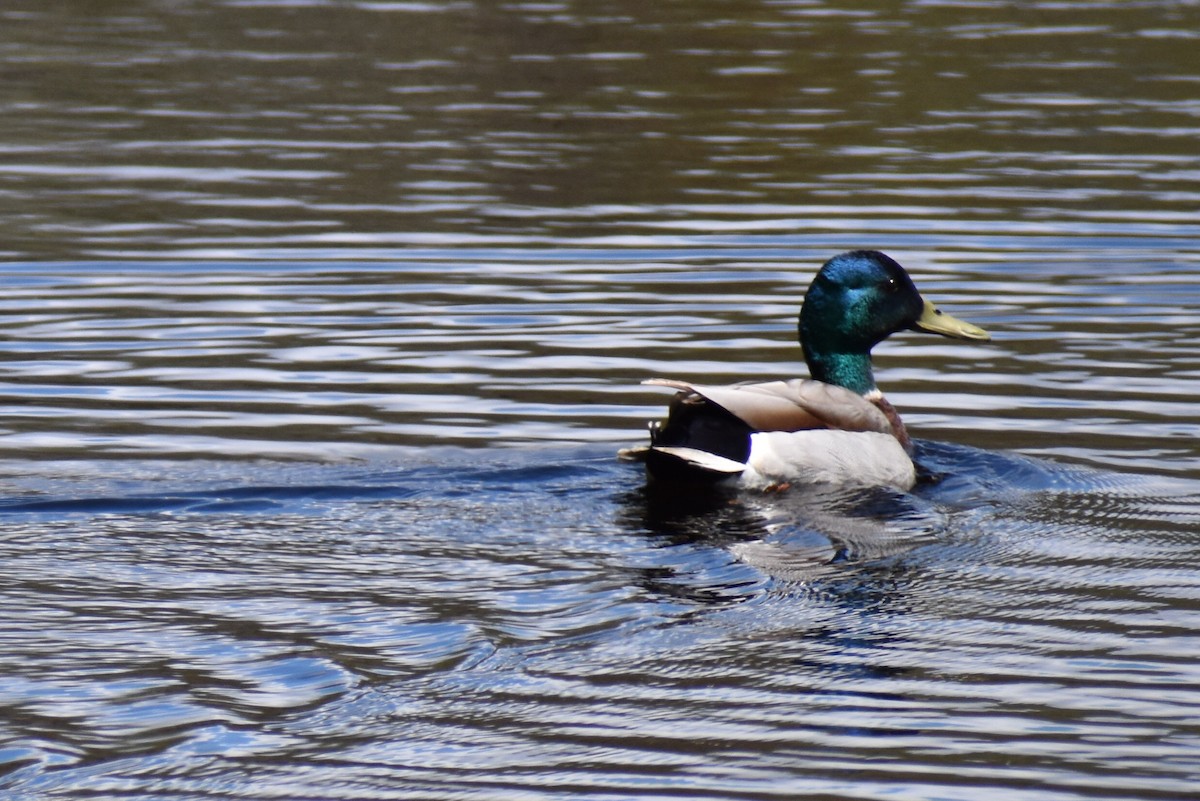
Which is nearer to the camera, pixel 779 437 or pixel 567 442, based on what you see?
pixel 779 437

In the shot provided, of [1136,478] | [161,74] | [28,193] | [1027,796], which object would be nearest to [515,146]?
[28,193]

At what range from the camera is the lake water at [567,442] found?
5.44 meters

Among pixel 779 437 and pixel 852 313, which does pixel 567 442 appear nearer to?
pixel 779 437

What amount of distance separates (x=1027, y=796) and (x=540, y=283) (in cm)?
717

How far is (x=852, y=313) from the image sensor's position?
913 cm

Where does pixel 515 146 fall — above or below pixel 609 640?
above

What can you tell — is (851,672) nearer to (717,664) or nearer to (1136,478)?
(717,664)

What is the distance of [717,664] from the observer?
237 inches

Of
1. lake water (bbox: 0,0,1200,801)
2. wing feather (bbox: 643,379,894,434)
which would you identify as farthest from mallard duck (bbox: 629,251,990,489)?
lake water (bbox: 0,0,1200,801)

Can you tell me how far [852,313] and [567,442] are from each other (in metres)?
1.45

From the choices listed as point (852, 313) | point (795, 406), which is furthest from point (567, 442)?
point (852, 313)

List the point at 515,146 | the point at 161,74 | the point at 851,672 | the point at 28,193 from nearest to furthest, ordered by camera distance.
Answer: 1. the point at 851,672
2. the point at 28,193
3. the point at 515,146
4. the point at 161,74

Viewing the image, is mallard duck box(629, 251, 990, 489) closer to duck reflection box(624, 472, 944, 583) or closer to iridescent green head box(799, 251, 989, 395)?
duck reflection box(624, 472, 944, 583)

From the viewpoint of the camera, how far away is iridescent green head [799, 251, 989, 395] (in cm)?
915
